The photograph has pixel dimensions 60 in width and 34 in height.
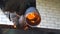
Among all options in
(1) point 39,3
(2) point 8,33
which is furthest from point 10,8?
(2) point 8,33

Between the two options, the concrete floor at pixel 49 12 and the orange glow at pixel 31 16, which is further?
the concrete floor at pixel 49 12

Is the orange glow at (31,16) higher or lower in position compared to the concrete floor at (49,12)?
higher

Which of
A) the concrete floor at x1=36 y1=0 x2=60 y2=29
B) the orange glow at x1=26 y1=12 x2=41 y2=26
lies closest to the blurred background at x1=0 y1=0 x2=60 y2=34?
the concrete floor at x1=36 y1=0 x2=60 y2=29

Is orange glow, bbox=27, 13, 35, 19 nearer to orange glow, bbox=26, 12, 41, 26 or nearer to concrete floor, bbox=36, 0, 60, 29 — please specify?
orange glow, bbox=26, 12, 41, 26

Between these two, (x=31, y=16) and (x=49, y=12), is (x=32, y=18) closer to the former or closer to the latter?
(x=31, y=16)

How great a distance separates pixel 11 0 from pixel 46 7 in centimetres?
78

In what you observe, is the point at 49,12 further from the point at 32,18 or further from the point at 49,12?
the point at 32,18

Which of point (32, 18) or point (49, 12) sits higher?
point (32, 18)

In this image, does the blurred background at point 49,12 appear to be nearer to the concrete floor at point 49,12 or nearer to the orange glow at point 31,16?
the concrete floor at point 49,12

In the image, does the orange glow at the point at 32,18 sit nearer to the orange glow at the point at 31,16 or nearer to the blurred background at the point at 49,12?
the orange glow at the point at 31,16

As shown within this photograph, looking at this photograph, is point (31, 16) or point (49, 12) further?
point (49, 12)

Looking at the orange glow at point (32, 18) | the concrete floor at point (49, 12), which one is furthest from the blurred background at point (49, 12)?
the orange glow at point (32, 18)

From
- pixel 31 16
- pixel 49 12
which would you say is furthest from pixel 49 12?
pixel 31 16

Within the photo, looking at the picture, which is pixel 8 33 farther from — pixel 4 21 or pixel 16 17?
pixel 4 21
